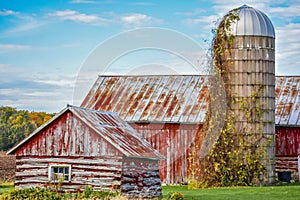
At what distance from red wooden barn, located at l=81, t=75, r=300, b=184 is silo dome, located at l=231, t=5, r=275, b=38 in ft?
10.1

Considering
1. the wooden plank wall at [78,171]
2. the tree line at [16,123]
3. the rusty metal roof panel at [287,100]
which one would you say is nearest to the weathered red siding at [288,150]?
the rusty metal roof panel at [287,100]

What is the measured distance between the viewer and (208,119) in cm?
2884

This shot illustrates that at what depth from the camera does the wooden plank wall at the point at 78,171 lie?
71.7 feet

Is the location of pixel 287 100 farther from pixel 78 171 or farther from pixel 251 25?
pixel 78 171

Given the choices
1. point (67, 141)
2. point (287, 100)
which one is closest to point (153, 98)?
point (287, 100)

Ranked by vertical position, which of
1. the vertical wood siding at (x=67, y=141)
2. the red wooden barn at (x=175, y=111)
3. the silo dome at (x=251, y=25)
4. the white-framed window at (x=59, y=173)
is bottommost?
the white-framed window at (x=59, y=173)

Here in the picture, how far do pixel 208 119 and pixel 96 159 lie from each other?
8.24m

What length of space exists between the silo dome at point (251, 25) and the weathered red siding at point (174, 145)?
5.50 m

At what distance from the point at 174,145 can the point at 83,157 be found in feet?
32.6

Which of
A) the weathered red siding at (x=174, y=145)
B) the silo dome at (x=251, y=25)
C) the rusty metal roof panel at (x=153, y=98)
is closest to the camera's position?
the silo dome at (x=251, y=25)

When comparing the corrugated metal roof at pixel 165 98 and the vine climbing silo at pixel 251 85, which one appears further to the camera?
the corrugated metal roof at pixel 165 98

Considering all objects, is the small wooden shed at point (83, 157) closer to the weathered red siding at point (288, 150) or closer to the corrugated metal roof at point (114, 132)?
the corrugated metal roof at point (114, 132)

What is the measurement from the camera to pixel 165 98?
110 feet

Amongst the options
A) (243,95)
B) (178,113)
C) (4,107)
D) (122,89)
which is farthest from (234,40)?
(4,107)
